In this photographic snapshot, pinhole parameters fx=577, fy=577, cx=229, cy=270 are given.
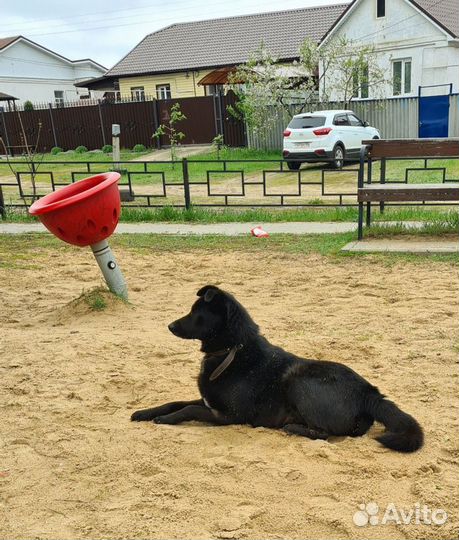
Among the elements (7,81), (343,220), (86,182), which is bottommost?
(343,220)

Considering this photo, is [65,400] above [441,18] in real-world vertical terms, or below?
below

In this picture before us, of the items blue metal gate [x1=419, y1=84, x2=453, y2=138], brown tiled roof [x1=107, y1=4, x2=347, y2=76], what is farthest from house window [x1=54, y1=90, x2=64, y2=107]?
blue metal gate [x1=419, y1=84, x2=453, y2=138]

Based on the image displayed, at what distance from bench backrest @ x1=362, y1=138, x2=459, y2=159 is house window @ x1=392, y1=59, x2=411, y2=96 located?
19455mm

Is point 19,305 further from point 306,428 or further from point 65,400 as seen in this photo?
point 306,428

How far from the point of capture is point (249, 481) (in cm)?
262

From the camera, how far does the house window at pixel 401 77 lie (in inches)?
1029

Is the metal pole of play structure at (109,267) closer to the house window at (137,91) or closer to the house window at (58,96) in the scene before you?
the house window at (137,91)

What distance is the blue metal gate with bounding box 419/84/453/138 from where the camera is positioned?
22203 millimetres

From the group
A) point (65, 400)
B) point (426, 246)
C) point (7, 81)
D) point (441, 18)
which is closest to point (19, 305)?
point (65, 400)

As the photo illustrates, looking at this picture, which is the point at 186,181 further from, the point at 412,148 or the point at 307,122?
the point at 307,122

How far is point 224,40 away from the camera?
34406 millimetres

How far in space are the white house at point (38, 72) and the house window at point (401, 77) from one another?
83.9ft

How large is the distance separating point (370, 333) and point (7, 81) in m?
43.0

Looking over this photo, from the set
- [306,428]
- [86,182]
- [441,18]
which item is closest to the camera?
[306,428]
